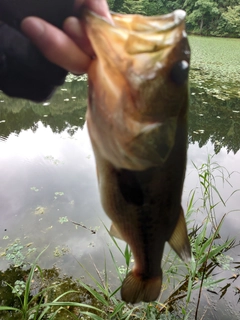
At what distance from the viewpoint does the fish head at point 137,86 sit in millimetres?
913

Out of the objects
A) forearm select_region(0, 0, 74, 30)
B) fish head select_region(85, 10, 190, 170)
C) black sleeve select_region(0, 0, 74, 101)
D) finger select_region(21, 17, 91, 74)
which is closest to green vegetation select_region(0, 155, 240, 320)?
fish head select_region(85, 10, 190, 170)

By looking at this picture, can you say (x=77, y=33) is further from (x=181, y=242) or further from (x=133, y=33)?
(x=181, y=242)

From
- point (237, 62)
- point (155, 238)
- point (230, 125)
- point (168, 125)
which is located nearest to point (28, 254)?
point (155, 238)

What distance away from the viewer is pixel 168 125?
3.43 ft

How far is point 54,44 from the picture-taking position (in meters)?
0.87

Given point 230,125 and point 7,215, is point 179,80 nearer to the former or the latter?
point 7,215

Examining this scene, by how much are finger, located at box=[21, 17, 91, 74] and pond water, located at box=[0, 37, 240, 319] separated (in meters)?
2.62

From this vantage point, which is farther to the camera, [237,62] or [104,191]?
[237,62]

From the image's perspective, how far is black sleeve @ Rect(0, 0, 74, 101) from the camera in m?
0.86

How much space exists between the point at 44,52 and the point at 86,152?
4773mm

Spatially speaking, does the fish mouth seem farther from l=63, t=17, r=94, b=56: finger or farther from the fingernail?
the fingernail

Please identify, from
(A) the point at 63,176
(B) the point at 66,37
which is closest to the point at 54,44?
(B) the point at 66,37

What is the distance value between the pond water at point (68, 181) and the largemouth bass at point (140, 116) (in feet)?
7.50

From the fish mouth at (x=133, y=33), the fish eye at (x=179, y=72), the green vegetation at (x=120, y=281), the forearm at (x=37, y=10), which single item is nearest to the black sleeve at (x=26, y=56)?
the forearm at (x=37, y=10)
